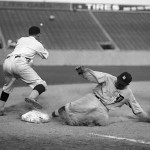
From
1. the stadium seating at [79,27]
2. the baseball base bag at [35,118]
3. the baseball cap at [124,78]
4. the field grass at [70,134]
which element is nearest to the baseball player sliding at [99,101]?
the baseball cap at [124,78]

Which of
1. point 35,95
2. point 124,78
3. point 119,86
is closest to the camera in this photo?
point 124,78

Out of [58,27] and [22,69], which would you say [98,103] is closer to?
[22,69]

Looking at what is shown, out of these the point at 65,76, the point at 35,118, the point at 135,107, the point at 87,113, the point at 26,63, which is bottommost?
the point at 65,76

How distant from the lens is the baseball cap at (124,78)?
7.69m

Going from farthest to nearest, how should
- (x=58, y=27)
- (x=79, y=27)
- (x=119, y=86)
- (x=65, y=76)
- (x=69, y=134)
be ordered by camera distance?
1. (x=79, y=27)
2. (x=58, y=27)
3. (x=65, y=76)
4. (x=119, y=86)
5. (x=69, y=134)

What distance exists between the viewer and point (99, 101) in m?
7.90

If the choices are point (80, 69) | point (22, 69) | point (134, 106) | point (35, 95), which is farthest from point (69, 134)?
point (22, 69)

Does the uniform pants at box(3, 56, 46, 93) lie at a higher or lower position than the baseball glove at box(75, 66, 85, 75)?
lower

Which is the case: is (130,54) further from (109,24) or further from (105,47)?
(109,24)

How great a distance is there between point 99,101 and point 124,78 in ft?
2.09

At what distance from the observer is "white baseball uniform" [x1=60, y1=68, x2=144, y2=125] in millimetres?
7742

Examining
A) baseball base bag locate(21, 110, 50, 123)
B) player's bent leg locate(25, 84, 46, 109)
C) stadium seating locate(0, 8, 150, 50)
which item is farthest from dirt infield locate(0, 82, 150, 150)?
stadium seating locate(0, 8, 150, 50)

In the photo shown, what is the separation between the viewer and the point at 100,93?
A: 794cm

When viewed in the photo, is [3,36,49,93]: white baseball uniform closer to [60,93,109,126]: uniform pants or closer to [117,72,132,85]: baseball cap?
[60,93,109,126]: uniform pants
